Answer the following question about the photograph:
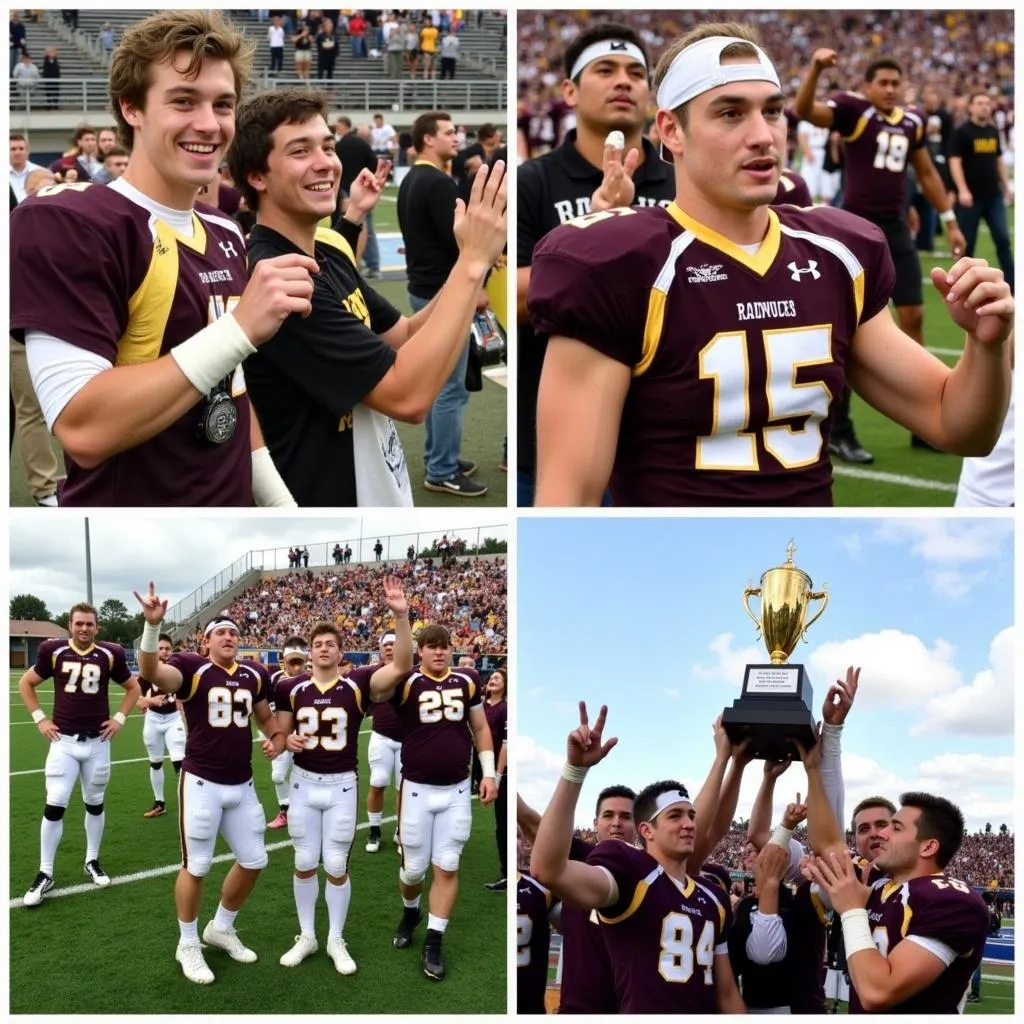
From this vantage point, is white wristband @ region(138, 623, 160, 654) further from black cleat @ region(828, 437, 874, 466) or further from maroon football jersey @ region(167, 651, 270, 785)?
black cleat @ region(828, 437, 874, 466)

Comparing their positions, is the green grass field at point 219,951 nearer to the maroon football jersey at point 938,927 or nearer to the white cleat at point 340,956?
the white cleat at point 340,956

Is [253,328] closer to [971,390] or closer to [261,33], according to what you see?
[971,390]

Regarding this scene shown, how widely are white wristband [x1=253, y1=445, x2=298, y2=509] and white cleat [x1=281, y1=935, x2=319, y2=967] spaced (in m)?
2.10

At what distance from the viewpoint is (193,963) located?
158 inches

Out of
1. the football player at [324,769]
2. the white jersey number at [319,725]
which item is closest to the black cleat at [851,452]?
the football player at [324,769]

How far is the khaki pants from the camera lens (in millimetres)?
5796

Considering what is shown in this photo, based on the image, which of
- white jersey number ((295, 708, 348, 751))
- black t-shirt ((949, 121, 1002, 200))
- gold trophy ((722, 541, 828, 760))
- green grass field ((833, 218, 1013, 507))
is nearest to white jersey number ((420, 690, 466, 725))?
white jersey number ((295, 708, 348, 751))

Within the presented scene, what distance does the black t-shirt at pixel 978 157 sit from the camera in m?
9.75

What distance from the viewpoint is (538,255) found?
2.26 m

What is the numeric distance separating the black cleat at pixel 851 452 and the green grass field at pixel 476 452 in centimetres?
182

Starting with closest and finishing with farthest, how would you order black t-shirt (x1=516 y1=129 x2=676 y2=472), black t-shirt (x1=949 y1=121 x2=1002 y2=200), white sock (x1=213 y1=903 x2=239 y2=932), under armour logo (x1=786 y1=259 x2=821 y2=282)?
1. under armour logo (x1=786 y1=259 x2=821 y2=282)
2. black t-shirt (x1=516 y1=129 x2=676 y2=472)
3. white sock (x1=213 y1=903 x2=239 y2=932)
4. black t-shirt (x1=949 y1=121 x2=1002 y2=200)

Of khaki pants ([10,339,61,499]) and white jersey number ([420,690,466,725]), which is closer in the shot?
white jersey number ([420,690,466,725])

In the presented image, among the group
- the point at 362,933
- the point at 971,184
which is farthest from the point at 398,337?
the point at 971,184

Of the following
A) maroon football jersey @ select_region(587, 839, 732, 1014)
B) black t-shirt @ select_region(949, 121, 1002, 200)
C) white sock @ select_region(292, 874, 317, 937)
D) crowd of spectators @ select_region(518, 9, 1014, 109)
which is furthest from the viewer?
crowd of spectators @ select_region(518, 9, 1014, 109)
